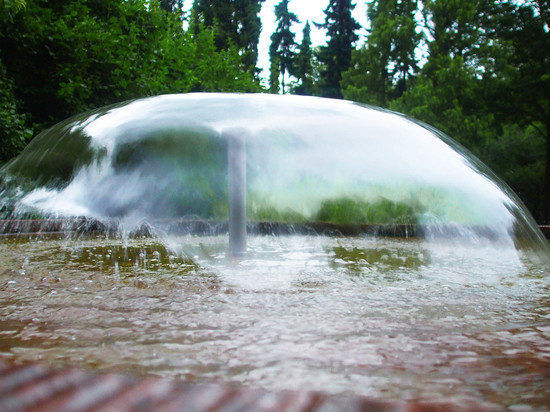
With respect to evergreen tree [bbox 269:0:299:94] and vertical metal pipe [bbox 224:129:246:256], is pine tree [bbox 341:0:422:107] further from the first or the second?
evergreen tree [bbox 269:0:299:94]

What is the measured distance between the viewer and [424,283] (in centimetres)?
240

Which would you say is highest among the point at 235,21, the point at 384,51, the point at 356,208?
the point at 235,21

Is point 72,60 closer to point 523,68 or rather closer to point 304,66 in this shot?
point 523,68

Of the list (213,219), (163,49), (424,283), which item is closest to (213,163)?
(213,219)

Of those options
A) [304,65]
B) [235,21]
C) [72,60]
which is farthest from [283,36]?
[72,60]

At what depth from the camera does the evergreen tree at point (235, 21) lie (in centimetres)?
2461

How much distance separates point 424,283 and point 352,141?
0.98 metres

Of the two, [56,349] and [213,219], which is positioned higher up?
[213,219]

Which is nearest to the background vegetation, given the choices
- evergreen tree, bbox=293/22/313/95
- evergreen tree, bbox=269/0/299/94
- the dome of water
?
the dome of water

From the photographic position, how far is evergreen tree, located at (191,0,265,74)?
80.7ft

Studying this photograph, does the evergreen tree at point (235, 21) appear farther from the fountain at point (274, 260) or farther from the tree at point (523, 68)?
the fountain at point (274, 260)

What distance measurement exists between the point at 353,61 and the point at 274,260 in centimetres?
1821

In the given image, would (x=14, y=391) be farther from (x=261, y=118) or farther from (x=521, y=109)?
(x=521, y=109)

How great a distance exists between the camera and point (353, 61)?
20.0 m
